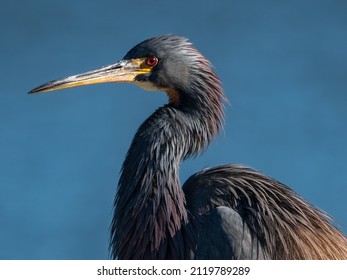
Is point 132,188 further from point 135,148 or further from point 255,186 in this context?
point 255,186

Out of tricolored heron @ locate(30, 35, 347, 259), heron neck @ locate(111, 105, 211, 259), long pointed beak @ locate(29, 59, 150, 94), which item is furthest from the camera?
long pointed beak @ locate(29, 59, 150, 94)

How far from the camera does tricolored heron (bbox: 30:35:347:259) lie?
4512 mm

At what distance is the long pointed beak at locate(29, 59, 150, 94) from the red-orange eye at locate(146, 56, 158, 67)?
25 millimetres

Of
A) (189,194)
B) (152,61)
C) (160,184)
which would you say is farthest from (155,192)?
(152,61)

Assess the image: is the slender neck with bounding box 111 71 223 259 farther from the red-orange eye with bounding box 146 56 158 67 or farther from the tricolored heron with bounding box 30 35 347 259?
the red-orange eye with bounding box 146 56 158 67

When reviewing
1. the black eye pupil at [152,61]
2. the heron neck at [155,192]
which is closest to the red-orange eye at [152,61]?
the black eye pupil at [152,61]

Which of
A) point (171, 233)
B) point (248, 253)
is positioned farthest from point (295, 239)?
point (171, 233)

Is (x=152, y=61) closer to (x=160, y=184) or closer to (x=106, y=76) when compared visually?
(x=106, y=76)

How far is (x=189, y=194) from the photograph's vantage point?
189 inches

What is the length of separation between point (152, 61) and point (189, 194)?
0.57 m

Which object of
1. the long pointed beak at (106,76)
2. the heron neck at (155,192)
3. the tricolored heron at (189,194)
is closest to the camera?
the tricolored heron at (189,194)

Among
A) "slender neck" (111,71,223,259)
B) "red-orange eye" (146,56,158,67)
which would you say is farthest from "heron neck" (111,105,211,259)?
"red-orange eye" (146,56,158,67)

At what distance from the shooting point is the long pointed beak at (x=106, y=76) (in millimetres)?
4875

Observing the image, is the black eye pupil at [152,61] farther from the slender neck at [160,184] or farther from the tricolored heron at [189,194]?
the slender neck at [160,184]
